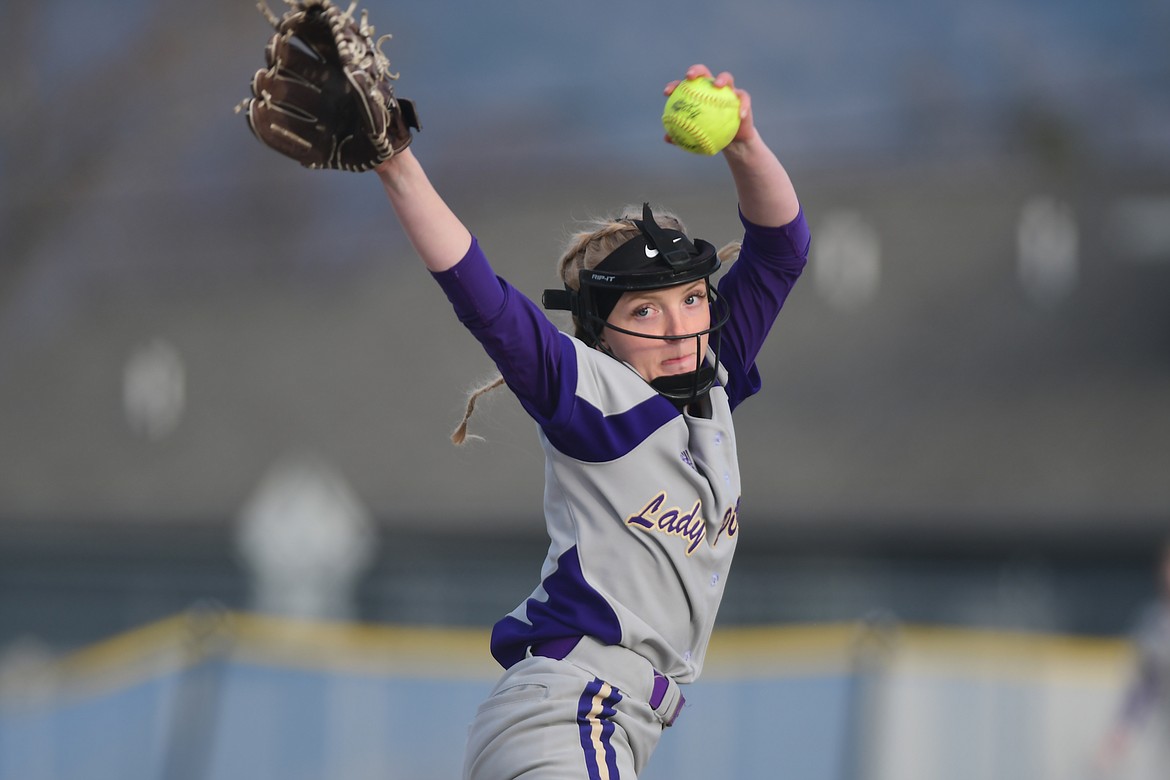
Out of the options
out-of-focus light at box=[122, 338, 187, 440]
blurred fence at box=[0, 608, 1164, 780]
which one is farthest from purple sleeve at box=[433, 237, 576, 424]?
out-of-focus light at box=[122, 338, 187, 440]

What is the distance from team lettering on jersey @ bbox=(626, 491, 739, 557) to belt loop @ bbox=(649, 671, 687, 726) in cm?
22

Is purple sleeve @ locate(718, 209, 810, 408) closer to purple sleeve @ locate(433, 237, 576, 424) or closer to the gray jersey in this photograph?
the gray jersey

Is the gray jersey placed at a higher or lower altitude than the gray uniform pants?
higher

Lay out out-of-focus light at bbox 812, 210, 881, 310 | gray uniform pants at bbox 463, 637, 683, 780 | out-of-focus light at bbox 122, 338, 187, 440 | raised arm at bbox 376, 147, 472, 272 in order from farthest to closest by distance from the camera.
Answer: out-of-focus light at bbox 122, 338, 187, 440, out-of-focus light at bbox 812, 210, 881, 310, gray uniform pants at bbox 463, 637, 683, 780, raised arm at bbox 376, 147, 472, 272

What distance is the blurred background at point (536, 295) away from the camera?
39.3 ft

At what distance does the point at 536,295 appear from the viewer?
14062 mm

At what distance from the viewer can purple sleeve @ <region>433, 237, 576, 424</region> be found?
2203mm

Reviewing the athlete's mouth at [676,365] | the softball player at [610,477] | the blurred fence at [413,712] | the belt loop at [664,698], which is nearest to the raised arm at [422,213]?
the softball player at [610,477]

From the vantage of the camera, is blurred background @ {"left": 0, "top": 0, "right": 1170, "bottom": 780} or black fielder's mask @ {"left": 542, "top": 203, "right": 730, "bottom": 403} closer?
black fielder's mask @ {"left": 542, "top": 203, "right": 730, "bottom": 403}

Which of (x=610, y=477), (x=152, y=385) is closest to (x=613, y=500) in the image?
(x=610, y=477)

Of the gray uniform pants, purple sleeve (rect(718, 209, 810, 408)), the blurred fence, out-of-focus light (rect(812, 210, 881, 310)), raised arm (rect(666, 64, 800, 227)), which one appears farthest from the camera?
out-of-focus light (rect(812, 210, 881, 310))

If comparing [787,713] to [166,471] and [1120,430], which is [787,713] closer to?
[1120,430]

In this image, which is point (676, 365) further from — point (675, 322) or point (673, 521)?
point (673, 521)

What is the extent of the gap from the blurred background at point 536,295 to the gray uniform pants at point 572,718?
7.33 meters
